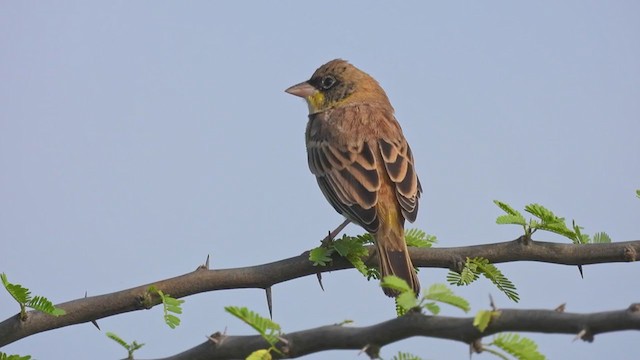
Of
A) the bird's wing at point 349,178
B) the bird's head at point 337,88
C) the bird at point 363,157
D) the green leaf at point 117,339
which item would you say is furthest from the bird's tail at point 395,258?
the bird's head at point 337,88

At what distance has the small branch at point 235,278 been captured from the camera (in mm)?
4715

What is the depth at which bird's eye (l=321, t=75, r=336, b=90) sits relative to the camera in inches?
350

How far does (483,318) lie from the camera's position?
9.76 feet

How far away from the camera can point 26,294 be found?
4.56 meters

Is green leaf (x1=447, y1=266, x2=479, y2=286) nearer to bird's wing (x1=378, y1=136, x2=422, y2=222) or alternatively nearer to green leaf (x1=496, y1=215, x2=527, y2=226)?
green leaf (x1=496, y1=215, x2=527, y2=226)

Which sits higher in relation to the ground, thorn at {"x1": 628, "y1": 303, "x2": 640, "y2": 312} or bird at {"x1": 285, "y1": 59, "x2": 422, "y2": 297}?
bird at {"x1": 285, "y1": 59, "x2": 422, "y2": 297}

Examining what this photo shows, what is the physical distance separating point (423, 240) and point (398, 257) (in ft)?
1.48

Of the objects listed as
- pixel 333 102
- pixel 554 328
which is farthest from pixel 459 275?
pixel 333 102

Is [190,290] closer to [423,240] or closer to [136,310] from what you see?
[136,310]

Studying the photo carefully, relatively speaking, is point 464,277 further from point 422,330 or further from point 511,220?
point 422,330

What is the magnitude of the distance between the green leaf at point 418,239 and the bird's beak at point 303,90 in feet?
9.45

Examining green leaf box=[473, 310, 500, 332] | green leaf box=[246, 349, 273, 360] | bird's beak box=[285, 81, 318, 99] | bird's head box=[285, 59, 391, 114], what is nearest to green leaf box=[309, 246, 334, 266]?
green leaf box=[246, 349, 273, 360]

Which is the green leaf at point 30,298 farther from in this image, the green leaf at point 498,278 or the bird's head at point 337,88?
the bird's head at point 337,88

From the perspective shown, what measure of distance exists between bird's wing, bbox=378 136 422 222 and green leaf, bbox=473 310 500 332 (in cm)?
346
